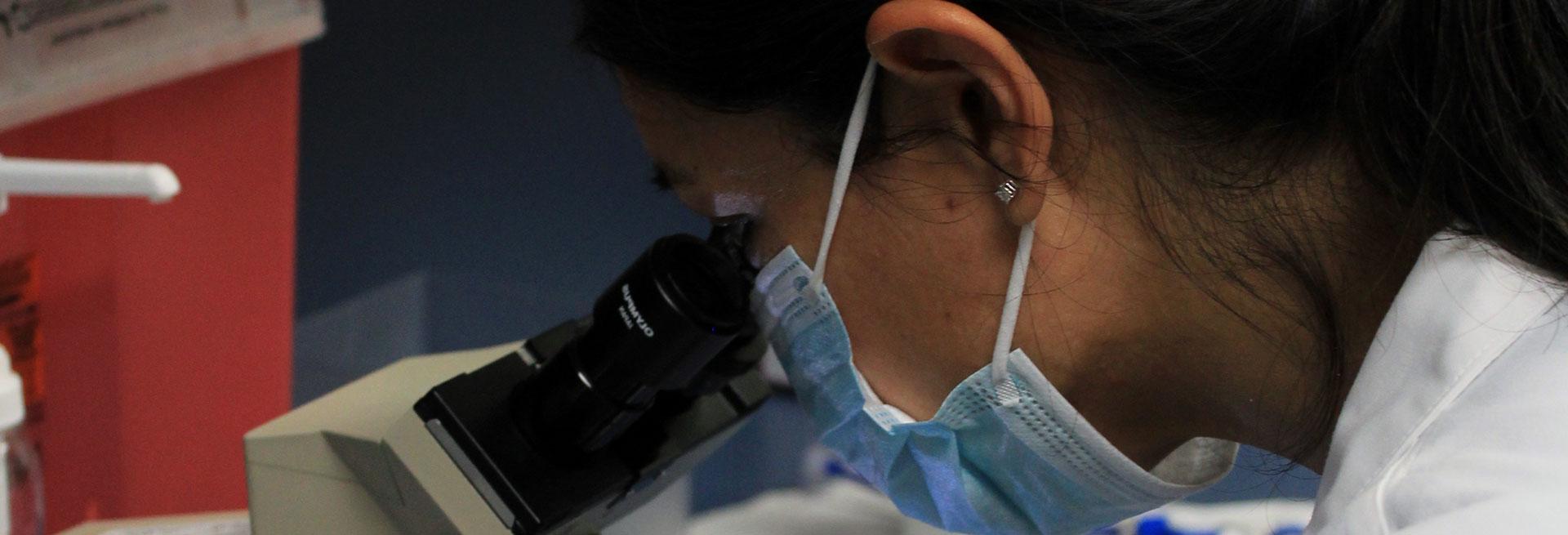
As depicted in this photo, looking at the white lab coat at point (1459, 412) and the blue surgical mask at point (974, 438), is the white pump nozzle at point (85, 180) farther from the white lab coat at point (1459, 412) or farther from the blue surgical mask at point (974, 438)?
the white lab coat at point (1459, 412)

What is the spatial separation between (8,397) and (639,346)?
0.32 m

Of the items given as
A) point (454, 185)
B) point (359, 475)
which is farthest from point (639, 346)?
point (454, 185)

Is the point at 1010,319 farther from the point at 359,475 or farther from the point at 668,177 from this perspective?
the point at 359,475

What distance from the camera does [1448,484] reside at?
530mm

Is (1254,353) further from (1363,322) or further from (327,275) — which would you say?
(327,275)

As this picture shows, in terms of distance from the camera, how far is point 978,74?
0.65 meters

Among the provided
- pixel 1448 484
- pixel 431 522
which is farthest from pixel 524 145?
pixel 1448 484

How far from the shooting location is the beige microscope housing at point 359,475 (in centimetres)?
75

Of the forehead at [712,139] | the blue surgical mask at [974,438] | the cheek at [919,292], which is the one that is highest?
the forehead at [712,139]

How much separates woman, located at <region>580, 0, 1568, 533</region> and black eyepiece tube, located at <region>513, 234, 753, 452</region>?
39 mm

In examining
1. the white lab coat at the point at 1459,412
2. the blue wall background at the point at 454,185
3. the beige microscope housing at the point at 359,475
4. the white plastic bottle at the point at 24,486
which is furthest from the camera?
the blue wall background at the point at 454,185

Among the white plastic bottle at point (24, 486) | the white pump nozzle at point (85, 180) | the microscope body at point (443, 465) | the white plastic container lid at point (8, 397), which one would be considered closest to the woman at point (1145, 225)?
the microscope body at point (443, 465)

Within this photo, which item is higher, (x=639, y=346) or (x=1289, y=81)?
(x=1289, y=81)

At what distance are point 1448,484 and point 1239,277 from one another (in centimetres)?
20
